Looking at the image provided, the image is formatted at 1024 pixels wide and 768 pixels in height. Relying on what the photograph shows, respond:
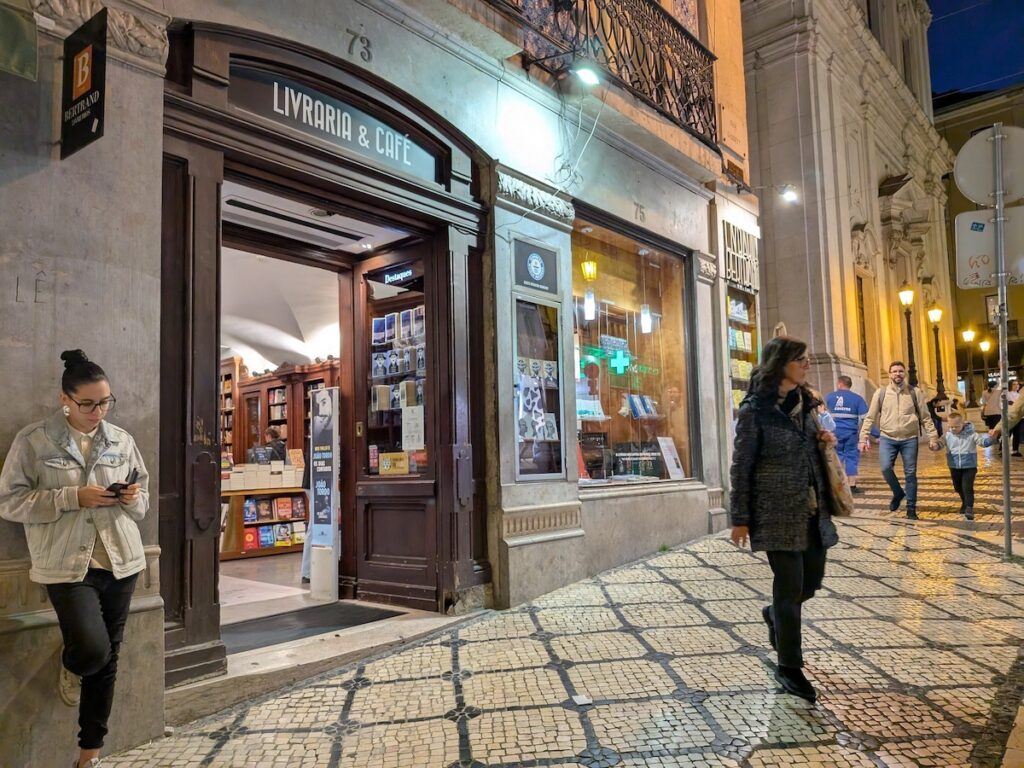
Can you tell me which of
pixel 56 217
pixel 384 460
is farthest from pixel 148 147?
pixel 384 460

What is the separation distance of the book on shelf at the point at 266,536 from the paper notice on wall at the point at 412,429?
4679 millimetres

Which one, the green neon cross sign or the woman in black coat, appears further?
the green neon cross sign

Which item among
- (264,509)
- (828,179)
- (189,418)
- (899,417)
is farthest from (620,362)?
(828,179)

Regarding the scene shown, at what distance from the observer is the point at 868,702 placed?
382 centimetres

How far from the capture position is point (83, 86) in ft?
11.3

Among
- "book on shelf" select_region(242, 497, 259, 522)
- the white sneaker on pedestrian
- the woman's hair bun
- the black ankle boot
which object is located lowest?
the black ankle boot

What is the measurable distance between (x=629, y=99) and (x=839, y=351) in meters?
12.4

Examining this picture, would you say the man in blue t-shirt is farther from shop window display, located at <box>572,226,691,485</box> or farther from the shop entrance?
the shop entrance

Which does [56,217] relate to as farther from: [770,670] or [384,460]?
[770,670]

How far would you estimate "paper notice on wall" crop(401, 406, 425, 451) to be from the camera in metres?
6.21

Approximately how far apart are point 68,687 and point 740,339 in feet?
29.7

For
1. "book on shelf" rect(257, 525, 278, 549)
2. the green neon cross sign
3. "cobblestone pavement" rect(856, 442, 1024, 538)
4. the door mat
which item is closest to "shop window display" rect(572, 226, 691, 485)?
the green neon cross sign

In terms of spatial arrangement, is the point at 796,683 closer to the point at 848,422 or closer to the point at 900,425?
the point at 900,425

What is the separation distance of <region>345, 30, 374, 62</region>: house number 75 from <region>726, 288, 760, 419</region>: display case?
6.22 meters
